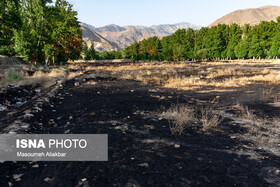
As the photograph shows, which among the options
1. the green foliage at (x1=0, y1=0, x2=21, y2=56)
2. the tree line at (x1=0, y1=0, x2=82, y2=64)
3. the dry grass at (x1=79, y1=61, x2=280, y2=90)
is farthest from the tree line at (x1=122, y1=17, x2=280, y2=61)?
the green foliage at (x1=0, y1=0, x2=21, y2=56)

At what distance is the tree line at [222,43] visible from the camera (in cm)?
4575

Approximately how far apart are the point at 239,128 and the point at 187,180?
3169 millimetres

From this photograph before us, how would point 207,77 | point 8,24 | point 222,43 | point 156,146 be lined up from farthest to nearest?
point 222,43 → point 8,24 → point 207,77 → point 156,146

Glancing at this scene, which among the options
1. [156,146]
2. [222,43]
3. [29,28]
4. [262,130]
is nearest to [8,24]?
[29,28]

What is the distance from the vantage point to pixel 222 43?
2089 inches

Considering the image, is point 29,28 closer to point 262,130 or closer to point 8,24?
point 8,24

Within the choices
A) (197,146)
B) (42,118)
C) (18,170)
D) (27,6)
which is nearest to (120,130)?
(197,146)

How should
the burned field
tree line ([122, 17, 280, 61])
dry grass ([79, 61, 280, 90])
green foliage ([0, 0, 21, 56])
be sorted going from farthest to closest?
tree line ([122, 17, 280, 61]) → green foliage ([0, 0, 21, 56]) → dry grass ([79, 61, 280, 90]) → the burned field

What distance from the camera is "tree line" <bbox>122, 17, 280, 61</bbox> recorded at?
150ft

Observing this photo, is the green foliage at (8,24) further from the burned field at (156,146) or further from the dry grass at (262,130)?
the dry grass at (262,130)

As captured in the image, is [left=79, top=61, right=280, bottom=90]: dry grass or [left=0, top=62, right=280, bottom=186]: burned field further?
[left=79, top=61, right=280, bottom=90]: dry grass

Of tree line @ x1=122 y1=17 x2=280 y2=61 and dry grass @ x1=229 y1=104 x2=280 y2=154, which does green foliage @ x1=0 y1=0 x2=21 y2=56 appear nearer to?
dry grass @ x1=229 y1=104 x2=280 y2=154

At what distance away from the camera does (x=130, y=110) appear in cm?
657

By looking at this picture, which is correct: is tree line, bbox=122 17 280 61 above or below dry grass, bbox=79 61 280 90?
above
